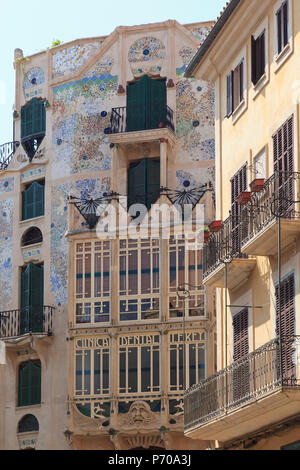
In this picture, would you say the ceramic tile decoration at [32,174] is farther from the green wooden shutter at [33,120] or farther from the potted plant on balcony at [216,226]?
the potted plant on balcony at [216,226]

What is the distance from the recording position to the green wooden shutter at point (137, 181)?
41.1 metres

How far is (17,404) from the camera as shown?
1628 inches

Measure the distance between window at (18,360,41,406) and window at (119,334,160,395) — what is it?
138 inches

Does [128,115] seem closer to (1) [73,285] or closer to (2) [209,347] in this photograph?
(1) [73,285]

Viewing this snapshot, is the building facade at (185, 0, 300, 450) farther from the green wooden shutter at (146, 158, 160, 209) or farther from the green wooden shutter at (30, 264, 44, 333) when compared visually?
the green wooden shutter at (30, 264, 44, 333)

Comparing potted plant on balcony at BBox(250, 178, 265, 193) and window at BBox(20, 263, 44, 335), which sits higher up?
window at BBox(20, 263, 44, 335)

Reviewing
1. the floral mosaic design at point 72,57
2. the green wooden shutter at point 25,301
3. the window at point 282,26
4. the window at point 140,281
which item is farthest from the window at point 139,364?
the window at point 282,26

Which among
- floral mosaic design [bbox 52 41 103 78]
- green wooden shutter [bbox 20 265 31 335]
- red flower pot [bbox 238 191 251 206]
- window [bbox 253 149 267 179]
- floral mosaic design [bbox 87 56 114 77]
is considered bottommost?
red flower pot [bbox 238 191 251 206]

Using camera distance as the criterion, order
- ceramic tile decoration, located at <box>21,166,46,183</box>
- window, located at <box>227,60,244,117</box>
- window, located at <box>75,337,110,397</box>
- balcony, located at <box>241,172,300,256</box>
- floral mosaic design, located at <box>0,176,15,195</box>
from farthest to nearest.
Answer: floral mosaic design, located at <box>0,176,15,195</box>
ceramic tile decoration, located at <box>21,166,46,183</box>
window, located at <box>75,337,110,397</box>
window, located at <box>227,60,244,117</box>
balcony, located at <box>241,172,300,256</box>

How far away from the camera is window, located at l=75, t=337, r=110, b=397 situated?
39.2 meters

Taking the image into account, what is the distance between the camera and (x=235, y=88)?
27.5m

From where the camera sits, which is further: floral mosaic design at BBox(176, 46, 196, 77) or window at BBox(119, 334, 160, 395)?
floral mosaic design at BBox(176, 46, 196, 77)

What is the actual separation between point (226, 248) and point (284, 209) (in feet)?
11.6

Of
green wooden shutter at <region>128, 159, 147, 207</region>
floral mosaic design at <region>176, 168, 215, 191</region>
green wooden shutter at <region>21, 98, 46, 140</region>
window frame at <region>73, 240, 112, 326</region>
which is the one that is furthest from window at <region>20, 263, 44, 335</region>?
floral mosaic design at <region>176, 168, 215, 191</region>
